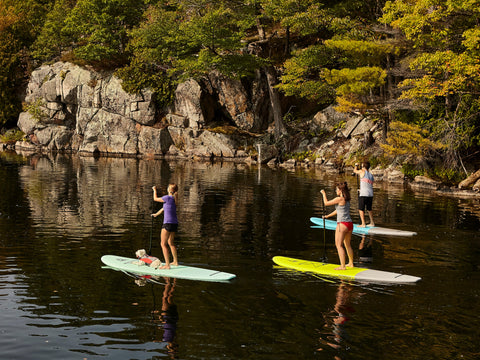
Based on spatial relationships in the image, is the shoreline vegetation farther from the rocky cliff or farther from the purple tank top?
the purple tank top

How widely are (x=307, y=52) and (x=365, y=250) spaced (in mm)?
28907

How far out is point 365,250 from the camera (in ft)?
51.5

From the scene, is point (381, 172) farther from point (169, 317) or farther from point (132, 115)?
point (132, 115)

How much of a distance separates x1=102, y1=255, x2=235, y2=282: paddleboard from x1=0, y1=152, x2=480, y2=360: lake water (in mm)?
236

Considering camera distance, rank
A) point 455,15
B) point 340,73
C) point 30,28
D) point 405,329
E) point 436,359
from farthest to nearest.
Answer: point 30,28 < point 340,73 < point 455,15 < point 405,329 < point 436,359

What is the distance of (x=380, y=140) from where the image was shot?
40406 millimetres

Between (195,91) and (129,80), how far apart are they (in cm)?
882

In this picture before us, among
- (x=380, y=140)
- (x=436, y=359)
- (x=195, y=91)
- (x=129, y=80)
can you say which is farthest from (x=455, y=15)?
(x=129, y=80)

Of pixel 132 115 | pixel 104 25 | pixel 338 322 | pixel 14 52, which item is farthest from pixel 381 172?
pixel 14 52

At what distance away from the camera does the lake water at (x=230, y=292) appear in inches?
336

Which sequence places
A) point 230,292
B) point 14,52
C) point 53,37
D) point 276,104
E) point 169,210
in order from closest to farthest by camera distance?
point 230,292, point 169,210, point 276,104, point 53,37, point 14,52

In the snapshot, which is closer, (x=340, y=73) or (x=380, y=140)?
(x=340, y=73)

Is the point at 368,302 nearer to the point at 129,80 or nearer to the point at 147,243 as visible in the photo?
the point at 147,243

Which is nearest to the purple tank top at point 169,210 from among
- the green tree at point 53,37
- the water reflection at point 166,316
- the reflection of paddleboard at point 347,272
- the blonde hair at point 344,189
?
the water reflection at point 166,316
